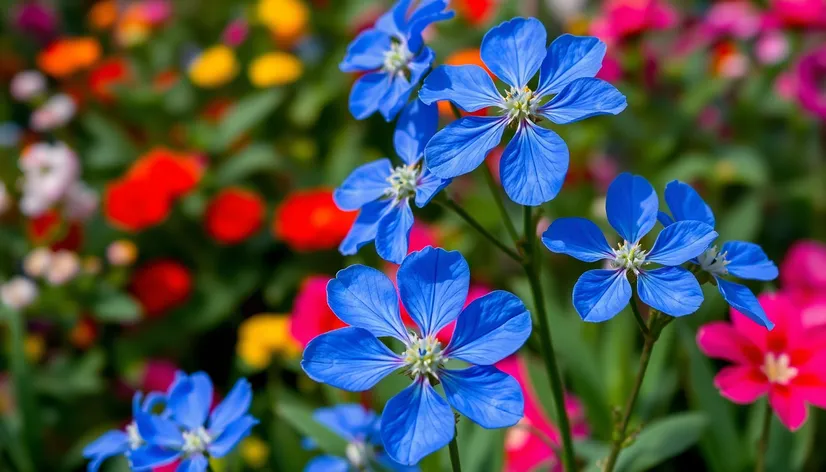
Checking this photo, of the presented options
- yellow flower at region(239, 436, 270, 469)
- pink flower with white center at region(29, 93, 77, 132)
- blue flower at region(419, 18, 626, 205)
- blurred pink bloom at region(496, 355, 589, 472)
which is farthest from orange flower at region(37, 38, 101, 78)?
blue flower at region(419, 18, 626, 205)

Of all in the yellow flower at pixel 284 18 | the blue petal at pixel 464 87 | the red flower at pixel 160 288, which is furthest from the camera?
the yellow flower at pixel 284 18

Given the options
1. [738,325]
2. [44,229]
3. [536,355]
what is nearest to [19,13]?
→ [44,229]

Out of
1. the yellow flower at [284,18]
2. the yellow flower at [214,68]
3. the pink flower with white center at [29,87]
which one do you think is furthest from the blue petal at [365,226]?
the pink flower with white center at [29,87]

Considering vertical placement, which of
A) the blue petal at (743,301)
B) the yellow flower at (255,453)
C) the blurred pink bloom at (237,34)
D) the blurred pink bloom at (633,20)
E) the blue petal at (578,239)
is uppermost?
the blurred pink bloom at (633,20)

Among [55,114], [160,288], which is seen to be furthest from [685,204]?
[55,114]

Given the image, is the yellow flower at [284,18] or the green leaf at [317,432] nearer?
the green leaf at [317,432]

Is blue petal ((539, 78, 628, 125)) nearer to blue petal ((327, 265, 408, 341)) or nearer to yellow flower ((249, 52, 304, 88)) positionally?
blue petal ((327, 265, 408, 341))

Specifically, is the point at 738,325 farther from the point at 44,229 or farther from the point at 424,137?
the point at 44,229

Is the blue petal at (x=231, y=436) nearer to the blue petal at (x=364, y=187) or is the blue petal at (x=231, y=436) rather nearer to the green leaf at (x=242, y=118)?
the blue petal at (x=364, y=187)
